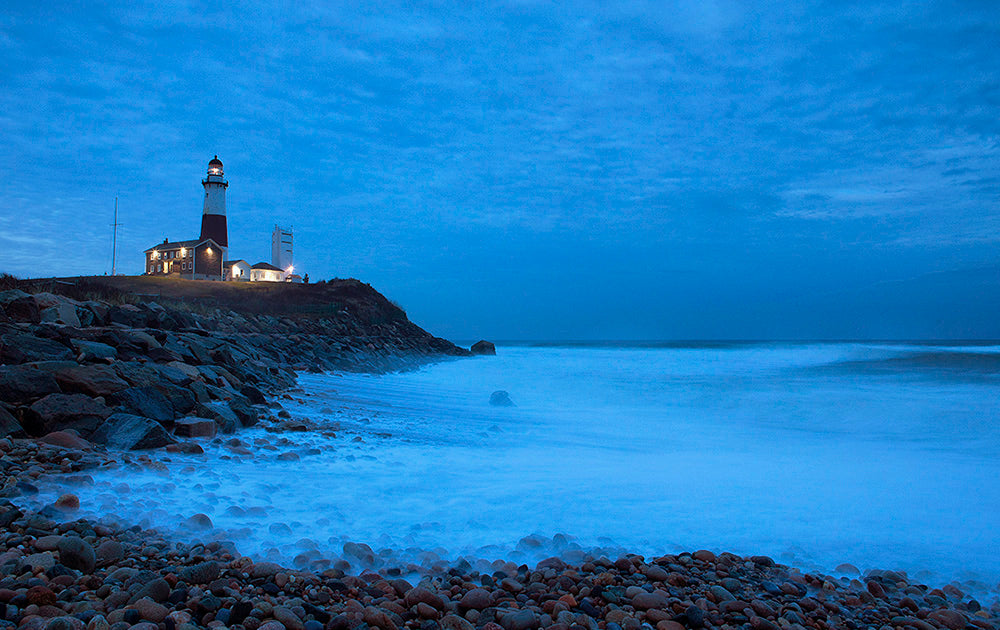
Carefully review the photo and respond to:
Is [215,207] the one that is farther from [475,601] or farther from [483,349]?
[475,601]

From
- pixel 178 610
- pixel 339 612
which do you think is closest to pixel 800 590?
pixel 339 612

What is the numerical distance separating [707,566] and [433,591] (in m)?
1.45

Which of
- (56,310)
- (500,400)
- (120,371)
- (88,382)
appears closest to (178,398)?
(120,371)

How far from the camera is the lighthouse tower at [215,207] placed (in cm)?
3528

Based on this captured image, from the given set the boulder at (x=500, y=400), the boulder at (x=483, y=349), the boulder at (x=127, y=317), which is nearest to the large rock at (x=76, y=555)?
the boulder at (x=127, y=317)

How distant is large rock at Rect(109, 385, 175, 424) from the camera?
14.2 feet

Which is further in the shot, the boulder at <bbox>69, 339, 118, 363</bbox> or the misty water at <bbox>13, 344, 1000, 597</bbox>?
the boulder at <bbox>69, 339, 118, 363</bbox>

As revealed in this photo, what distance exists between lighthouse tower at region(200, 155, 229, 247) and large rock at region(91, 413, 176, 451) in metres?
35.1

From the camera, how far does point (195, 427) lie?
4418 mm

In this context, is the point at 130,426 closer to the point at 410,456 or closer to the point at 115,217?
the point at 410,456

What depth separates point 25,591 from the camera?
1856mm

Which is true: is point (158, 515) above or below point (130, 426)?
below

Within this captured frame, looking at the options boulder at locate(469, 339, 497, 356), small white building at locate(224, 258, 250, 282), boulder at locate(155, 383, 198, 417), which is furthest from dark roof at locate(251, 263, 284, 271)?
boulder at locate(155, 383, 198, 417)

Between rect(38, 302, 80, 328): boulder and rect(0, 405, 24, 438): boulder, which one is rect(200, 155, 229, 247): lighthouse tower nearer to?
rect(38, 302, 80, 328): boulder
